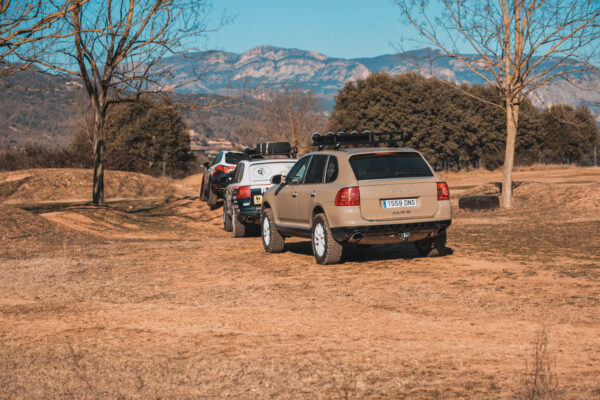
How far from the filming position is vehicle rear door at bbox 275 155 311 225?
12.6m

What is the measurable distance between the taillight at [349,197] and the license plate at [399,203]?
1.44 ft

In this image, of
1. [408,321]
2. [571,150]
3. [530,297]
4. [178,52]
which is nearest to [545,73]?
[178,52]

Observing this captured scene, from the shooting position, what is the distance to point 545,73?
69.8 ft

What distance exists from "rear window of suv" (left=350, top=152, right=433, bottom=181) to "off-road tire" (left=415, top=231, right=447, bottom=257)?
1208mm

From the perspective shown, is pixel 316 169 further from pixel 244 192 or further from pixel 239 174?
pixel 239 174

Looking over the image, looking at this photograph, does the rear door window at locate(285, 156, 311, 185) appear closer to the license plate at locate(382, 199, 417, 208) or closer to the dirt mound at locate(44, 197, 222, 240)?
the license plate at locate(382, 199, 417, 208)

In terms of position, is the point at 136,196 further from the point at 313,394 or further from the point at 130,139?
the point at 313,394

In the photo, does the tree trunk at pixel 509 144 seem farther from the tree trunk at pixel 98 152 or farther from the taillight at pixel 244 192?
the tree trunk at pixel 98 152

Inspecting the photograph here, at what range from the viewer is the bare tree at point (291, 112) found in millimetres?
62028

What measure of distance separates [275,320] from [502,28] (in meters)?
16.9

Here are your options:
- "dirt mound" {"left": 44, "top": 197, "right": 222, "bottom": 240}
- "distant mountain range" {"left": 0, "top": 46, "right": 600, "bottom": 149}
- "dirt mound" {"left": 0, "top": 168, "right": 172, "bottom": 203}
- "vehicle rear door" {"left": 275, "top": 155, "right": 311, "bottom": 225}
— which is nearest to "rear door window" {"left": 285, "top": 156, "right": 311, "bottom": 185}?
"vehicle rear door" {"left": 275, "top": 155, "right": 311, "bottom": 225}

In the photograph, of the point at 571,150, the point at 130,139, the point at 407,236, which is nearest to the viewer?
the point at 407,236

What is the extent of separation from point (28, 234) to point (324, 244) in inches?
317

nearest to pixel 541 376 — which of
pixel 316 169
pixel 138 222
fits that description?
pixel 316 169
